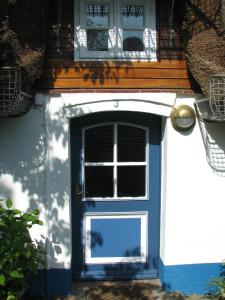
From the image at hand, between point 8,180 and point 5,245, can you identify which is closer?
point 5,245

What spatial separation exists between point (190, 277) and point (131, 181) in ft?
4.18

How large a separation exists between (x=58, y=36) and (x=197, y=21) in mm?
1466

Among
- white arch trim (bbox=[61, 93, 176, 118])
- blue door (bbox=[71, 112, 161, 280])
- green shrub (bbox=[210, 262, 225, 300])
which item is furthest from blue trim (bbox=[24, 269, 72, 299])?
white arch trim (bbox=[61, 93, 176, 118])

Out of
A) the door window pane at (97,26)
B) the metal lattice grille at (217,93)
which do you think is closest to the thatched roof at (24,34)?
the door window pane at (97,26)

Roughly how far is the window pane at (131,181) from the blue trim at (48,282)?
1109 mm

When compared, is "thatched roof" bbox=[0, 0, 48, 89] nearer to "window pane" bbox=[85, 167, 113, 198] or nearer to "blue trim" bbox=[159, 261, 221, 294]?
"window pane" bbox=[85, 167, 113, 198]

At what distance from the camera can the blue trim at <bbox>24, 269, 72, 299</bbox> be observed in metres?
4.79

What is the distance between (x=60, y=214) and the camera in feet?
15.6

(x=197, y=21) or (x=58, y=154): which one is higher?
(x=197, y=21)

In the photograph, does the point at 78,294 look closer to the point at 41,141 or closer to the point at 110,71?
the point at 41,141

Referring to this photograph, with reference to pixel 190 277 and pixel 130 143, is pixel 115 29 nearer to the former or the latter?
pixel 130 143

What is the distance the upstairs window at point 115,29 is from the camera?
472 cm

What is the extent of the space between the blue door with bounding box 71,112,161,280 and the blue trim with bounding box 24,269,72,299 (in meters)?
0.34

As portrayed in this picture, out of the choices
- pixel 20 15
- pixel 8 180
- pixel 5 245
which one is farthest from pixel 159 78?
pixel 5 245
